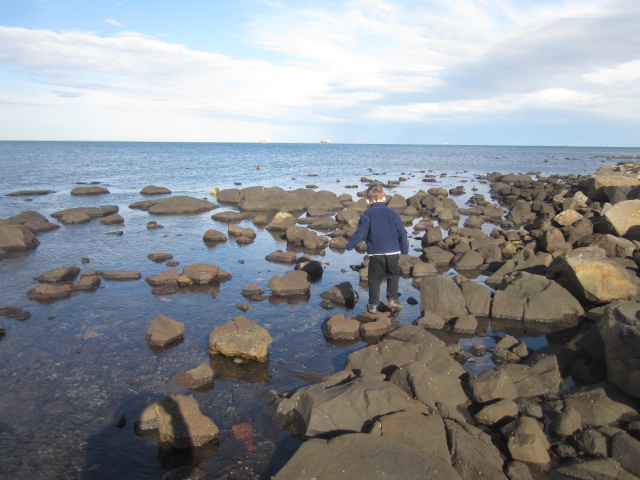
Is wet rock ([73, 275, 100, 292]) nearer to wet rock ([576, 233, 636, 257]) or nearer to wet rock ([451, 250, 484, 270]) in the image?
wet rock ([451, 250, 484, 270])

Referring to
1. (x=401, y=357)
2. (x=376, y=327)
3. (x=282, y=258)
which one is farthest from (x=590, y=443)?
(x=282, y=258)

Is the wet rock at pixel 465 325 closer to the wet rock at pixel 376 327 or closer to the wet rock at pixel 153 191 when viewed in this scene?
the wet rock at pixel 376 327

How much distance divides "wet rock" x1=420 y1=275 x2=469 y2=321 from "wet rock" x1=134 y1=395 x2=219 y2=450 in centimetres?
621

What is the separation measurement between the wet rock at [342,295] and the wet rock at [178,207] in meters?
17.7

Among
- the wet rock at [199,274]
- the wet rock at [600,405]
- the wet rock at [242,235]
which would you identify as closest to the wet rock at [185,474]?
the wet rock at [600,405]

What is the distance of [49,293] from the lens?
37.7ft

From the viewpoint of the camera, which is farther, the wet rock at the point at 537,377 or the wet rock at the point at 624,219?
the wet rock at the point at 624,219

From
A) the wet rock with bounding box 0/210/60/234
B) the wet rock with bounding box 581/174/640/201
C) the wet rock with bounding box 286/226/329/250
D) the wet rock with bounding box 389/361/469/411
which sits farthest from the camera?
the wet rock with bounding box 581/174/640/201

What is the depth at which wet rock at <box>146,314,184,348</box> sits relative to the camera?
877cm

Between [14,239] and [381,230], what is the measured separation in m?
15.1

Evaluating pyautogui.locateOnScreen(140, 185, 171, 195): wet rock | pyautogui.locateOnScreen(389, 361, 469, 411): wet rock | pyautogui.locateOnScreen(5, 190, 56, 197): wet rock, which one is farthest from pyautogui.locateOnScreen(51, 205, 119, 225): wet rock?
pyautogui.locateOnScreen(389, 361, 469, 411): wet rock

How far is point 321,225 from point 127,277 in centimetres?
1134

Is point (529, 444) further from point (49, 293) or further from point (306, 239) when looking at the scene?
point (306, 239)

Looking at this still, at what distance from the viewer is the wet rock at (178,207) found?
26578 millimetres
